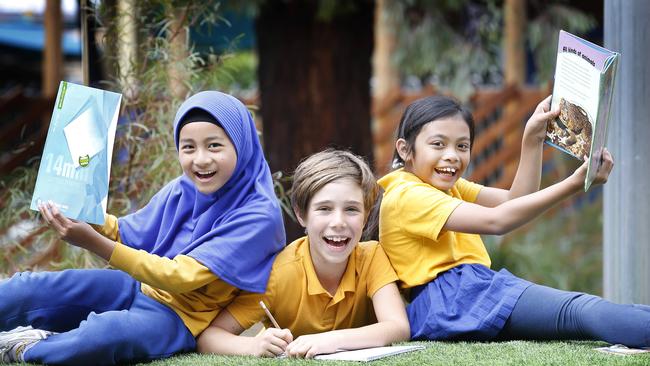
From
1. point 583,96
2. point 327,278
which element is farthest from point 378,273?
point 583,96

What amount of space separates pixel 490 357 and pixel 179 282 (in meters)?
0.97

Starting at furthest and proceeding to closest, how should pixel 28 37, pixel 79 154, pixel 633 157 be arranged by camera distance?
1. pixel 28 37
2. pixel 633 157
3. pixel 79 154

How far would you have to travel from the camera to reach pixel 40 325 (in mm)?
3352

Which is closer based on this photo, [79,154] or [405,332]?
[79,154]

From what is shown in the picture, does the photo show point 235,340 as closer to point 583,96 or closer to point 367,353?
point 367,353

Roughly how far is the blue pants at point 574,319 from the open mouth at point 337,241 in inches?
24.0

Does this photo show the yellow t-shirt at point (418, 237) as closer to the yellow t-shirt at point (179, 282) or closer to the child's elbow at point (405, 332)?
the child's elbow at point (405, 332)

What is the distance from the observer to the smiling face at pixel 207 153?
329 cm

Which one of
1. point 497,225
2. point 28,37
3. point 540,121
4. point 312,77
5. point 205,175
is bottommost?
point 497,225

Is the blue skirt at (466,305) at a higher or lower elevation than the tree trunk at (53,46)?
lower

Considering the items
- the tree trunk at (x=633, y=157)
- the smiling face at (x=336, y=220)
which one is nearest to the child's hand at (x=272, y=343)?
the smiling face at (x=336, y=220)

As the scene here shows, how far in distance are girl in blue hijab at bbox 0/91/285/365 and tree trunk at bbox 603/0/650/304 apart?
1.47 m

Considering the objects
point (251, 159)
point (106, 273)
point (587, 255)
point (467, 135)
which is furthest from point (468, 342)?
point (587, 255)

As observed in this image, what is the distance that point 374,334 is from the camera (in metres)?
3.26
